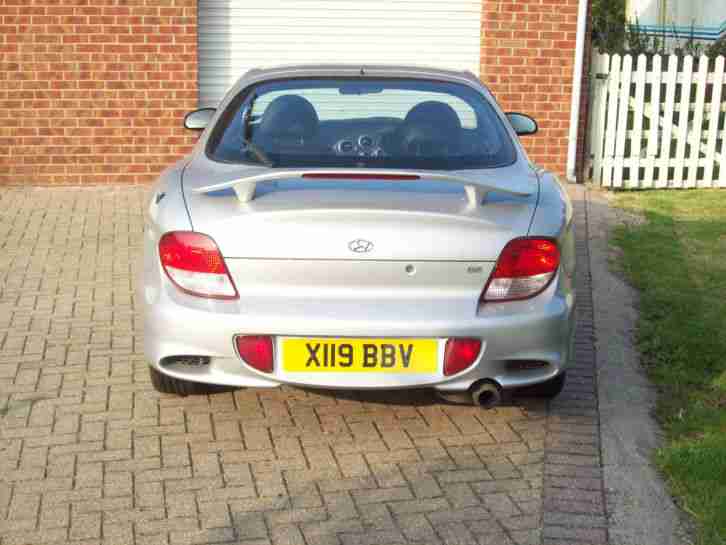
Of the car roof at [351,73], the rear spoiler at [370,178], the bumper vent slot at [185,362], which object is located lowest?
the bumper vent slot at [185,362]

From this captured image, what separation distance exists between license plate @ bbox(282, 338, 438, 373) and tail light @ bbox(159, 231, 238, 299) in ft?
1.16

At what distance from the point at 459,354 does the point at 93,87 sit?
27.6 feet

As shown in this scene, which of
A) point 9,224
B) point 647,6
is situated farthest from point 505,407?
point 647,6

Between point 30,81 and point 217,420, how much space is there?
7697mm

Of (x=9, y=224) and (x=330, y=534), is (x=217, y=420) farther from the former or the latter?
(x=9, y=224)

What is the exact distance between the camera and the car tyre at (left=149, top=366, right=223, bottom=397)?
5.61 meters

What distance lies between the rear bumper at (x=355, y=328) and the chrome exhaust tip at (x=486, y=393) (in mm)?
36

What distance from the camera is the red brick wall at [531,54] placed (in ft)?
42.6

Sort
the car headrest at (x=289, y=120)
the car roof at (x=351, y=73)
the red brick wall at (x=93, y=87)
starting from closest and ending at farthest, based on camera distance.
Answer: the car headrest at (x=289, y=120)
the car roof at (x=351, y=73)
the red brick wall at (x=93, y=87)

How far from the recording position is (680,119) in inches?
520

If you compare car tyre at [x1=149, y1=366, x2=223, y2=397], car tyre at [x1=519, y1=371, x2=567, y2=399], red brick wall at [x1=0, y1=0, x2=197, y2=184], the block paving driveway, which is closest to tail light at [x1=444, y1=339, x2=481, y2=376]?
the block paving driveway

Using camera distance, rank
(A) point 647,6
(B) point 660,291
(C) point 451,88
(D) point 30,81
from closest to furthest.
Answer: (C) point 451,88, (B) point 660,291, (D) point 30,81, (A) point 647,6

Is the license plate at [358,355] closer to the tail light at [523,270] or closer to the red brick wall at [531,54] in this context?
the tail light at [523,270]

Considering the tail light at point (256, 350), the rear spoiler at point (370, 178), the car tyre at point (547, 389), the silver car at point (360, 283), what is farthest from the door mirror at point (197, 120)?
the car tyre at point (547, 389)
